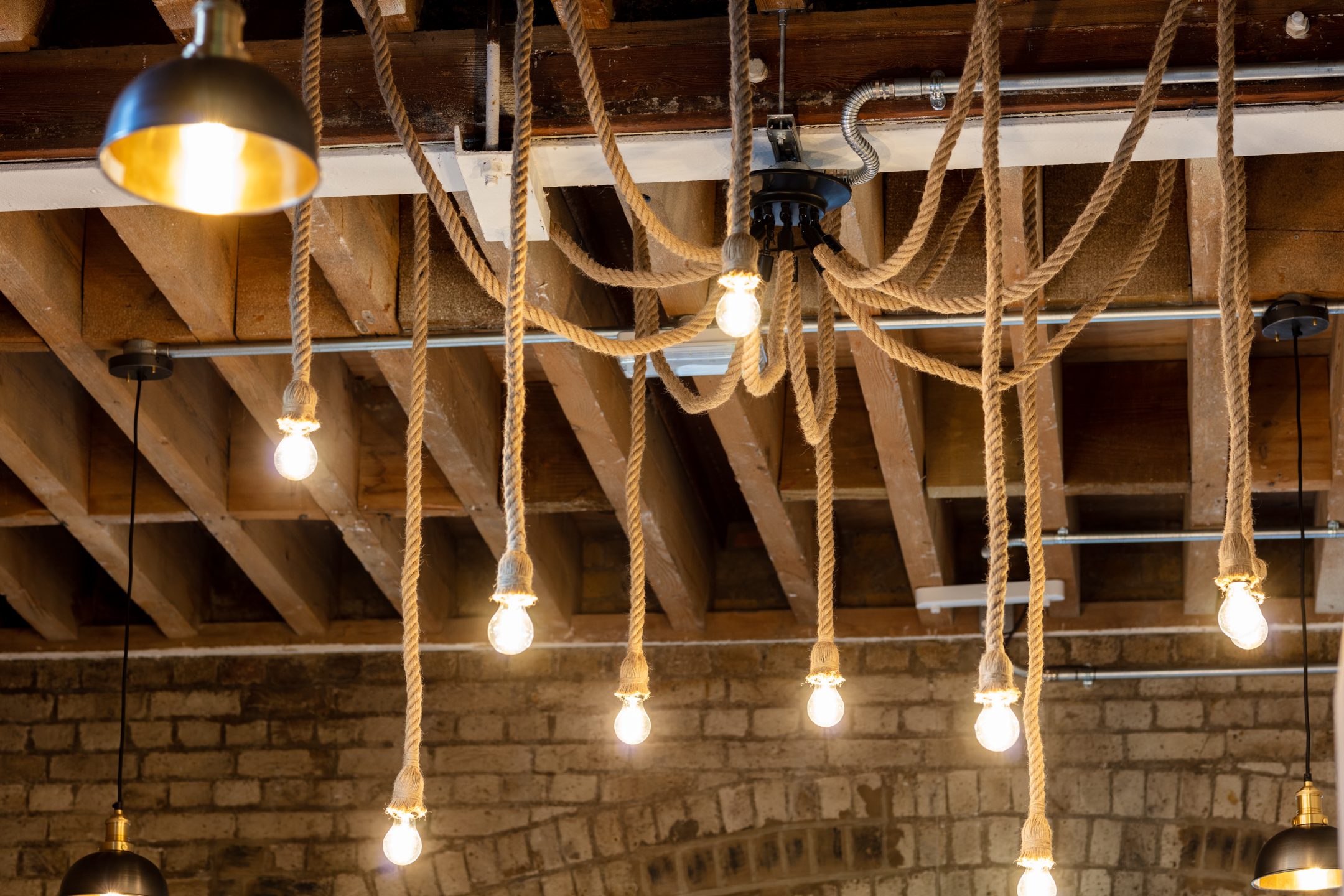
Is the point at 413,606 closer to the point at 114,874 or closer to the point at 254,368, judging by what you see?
the point at 254,368

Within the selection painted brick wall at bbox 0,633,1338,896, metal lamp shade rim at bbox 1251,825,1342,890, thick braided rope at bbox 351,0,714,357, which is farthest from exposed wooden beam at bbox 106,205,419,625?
metal lamp shade rim at bbox 1251,825,1342,890

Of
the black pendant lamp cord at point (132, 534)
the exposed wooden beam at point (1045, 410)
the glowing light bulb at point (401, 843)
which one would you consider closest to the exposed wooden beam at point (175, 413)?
the black pendant lamp cord at point (132, 534)

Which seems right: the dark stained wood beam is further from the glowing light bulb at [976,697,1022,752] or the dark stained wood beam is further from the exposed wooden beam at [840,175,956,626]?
the glowing light bulb at [976,697,1022,752]

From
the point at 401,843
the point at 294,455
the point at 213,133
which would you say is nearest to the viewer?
the point at 213,133

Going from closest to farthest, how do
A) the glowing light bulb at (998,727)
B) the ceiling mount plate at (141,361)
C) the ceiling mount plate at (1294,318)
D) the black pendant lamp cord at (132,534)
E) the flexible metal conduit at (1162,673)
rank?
the glowing light bulb at (998,727) → the ceiling mount plate at (1294,318) → the ceiling mount plate at (141,361) → the black pendant lamp cord at (132,534) → the flexible metal conduit at (1162,673)

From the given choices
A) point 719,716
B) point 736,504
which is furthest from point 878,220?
point 719,716

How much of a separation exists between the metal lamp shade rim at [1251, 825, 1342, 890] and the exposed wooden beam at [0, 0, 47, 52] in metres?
3.49

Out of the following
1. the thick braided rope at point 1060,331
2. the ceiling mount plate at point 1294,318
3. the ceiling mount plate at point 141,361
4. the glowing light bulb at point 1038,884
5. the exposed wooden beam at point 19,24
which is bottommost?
the glowing light bulb at point 1038,884

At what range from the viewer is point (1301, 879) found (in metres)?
3.95

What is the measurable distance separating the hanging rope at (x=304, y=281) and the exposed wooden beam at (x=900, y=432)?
3.61ft

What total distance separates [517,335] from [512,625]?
47cm

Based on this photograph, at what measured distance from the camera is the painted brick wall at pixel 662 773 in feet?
17.1

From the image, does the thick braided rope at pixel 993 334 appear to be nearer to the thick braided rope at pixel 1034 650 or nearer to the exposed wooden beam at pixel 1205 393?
the thick braided rope at pixel 1034 650

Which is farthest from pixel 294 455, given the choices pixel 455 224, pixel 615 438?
pixel 615 438
